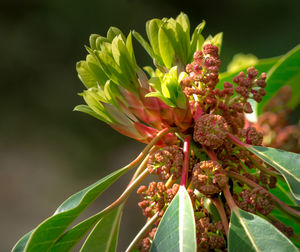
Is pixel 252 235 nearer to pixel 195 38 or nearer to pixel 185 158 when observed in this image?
pixel 185 158

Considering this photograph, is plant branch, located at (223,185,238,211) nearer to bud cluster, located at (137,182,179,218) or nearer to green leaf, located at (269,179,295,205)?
bud cluster, located at (137,182,179,218)

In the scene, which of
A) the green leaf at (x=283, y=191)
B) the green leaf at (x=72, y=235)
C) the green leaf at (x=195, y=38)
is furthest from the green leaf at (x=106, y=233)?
the green leaf at (x=283, y=191)

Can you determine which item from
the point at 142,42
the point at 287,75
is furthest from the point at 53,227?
the point at 287,75

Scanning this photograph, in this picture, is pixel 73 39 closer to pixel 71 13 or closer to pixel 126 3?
pixel 71 13

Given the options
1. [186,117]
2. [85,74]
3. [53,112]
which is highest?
[53,112]

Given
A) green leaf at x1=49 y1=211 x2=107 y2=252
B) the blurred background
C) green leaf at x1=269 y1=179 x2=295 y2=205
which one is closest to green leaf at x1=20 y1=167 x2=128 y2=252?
green leaf at x1=49 y1=211 x2=107 y2=252

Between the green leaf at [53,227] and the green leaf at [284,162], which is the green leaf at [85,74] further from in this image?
the green leaf at [284,162]

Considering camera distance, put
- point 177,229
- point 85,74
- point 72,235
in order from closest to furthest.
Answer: point 177,229 → point 72,235 → point 85,74
